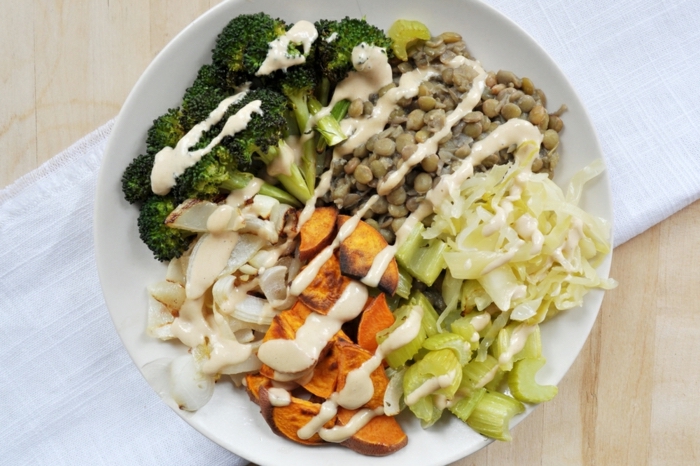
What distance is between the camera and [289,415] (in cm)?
219

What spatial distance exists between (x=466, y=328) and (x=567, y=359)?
0.49 m

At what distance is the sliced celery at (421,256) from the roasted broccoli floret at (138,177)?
100cm

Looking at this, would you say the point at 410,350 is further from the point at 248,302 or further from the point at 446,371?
the point at 248,302

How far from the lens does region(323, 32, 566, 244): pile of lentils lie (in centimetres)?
220

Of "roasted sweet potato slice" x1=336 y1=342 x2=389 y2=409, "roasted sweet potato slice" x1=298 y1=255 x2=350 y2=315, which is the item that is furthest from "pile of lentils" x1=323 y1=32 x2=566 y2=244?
"roasted sweet potato slice" x1=336 y1=342 x2=389 y2=409

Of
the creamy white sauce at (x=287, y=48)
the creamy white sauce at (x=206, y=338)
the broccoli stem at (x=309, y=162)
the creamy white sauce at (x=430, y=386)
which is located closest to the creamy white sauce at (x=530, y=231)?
the creamy white sauce at (x=430, y=386)

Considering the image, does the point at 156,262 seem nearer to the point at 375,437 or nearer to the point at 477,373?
the point at 375,437

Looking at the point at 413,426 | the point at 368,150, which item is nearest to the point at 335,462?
the point at 413,426

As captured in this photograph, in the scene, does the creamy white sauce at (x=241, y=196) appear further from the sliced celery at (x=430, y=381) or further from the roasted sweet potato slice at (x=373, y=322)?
the sliced celery at (x=430, y=381)

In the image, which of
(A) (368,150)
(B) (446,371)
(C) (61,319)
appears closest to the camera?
(B) (446,371)

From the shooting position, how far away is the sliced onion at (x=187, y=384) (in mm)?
2254

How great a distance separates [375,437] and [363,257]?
704 mm

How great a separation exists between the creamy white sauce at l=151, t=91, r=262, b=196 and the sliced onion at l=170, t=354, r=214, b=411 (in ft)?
2.30

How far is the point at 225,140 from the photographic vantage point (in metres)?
2.11
